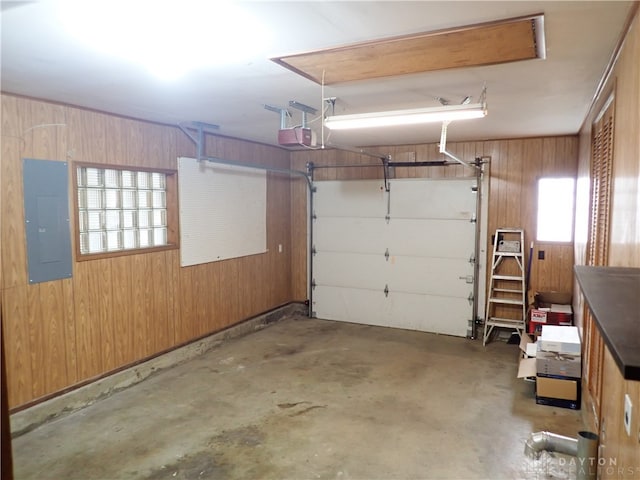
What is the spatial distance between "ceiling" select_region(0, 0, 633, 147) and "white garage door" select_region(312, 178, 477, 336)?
1.57 metres

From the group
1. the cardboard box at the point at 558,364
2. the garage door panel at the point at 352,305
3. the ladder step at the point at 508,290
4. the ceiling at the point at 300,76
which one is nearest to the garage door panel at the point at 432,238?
the ladder step at the point at 508,290

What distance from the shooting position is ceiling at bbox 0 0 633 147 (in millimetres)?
1857

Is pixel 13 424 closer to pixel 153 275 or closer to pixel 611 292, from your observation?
pixel 153 275

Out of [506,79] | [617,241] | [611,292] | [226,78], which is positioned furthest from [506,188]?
[611,292]

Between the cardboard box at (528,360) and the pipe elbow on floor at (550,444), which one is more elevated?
the pipe elbow on floor at (550,444)

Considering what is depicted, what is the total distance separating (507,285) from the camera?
18.9 feet

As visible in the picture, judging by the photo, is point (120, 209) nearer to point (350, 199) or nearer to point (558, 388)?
point (350, 199)

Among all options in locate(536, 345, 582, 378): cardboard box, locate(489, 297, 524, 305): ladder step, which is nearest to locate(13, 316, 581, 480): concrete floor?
locate(536, 345, 582, 378): cardboard box

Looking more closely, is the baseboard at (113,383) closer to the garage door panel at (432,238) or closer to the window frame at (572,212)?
the garage door panel at (432,238)

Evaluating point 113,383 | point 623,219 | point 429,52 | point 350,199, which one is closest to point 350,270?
point 350,199

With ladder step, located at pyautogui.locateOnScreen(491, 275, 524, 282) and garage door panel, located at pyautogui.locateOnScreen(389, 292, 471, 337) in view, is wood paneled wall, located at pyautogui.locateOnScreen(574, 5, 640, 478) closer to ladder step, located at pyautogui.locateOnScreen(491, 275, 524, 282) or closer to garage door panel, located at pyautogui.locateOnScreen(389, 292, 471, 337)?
ladder step, located at pyautogui.locateOnScreen(491, 275, 524, 282)

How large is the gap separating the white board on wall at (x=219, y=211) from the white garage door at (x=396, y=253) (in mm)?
1070

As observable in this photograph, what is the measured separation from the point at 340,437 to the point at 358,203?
3824 mm

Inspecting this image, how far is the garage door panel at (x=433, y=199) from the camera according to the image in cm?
585
